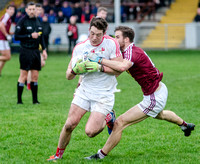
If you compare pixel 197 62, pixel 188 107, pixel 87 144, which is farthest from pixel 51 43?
pixel 87 144

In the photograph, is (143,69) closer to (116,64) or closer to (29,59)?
(116,64)

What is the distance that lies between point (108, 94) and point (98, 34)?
83 centimetres

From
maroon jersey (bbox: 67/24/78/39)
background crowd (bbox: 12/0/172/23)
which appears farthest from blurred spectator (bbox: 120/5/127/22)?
maroon jersey (bbox: 67/24/78/39)

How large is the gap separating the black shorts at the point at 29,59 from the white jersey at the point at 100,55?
184 inches

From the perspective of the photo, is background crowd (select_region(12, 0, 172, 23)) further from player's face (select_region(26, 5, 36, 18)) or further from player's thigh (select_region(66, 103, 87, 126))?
player's thigh (select_region(66, 103, 87, 126))

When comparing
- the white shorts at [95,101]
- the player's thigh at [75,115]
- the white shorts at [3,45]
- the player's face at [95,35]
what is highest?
the player's face at [95,35]

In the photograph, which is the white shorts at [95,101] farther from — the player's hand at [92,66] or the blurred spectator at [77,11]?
the blurred spectator at [77,11]

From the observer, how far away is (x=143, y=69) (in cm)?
625

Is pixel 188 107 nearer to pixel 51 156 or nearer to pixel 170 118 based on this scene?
pixel 170 118

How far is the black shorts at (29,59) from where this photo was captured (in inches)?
412

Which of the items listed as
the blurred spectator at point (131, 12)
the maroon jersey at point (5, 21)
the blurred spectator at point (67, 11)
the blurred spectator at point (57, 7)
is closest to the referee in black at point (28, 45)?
the maroon jersey at point (5, 21)

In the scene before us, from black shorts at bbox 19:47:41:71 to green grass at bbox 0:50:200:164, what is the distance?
2.97 ft

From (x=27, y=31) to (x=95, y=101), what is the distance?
5106 mm

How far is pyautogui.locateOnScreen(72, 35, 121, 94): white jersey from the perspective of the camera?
232 inches
